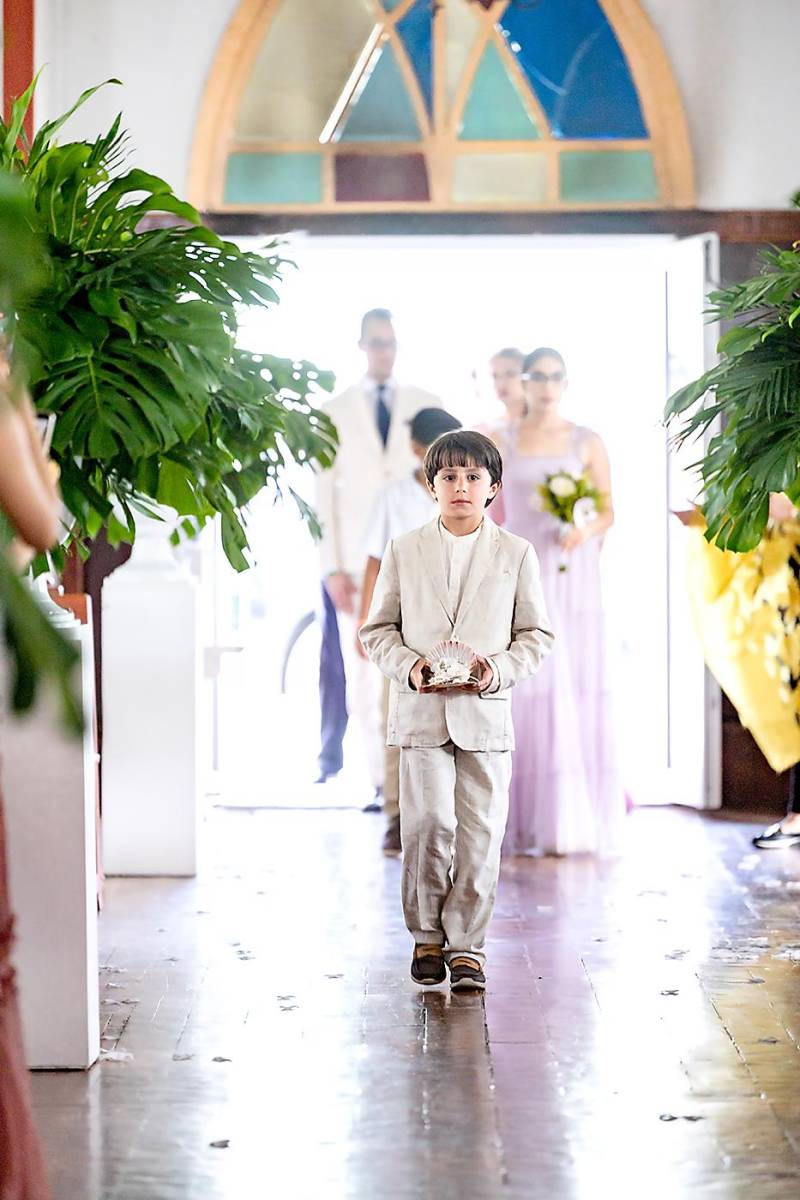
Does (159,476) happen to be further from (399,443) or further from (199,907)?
(399,443)

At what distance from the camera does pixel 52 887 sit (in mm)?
3664

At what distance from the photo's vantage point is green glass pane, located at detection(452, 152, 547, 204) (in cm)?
772

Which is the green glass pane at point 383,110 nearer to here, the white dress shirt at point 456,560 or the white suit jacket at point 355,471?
the white suit jacket at point 355,471

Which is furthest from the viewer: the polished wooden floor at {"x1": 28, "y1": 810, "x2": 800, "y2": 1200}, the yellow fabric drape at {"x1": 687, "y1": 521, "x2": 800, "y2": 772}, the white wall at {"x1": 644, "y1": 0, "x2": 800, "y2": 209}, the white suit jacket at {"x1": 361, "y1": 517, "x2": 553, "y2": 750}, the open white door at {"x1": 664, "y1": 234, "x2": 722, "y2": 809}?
the white wall at {"x1": 644, "y1": 0, "x2": 800, "y2": 209}

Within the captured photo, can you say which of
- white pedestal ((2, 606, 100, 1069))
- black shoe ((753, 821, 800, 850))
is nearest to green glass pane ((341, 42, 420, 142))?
black shoe ((753, 821, 800, 850))

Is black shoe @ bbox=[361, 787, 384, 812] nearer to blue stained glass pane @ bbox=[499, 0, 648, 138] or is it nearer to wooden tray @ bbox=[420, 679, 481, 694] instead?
blue stained glass pane @ bbox=[499, 0, 648, 138]

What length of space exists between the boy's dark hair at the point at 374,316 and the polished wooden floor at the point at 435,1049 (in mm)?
2573

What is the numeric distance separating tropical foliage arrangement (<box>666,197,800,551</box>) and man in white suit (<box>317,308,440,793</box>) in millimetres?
2977

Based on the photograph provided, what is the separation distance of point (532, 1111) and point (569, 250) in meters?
5.05

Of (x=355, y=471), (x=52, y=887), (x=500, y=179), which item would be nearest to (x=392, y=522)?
(x=355, y=471)

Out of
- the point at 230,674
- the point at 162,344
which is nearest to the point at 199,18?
the point at 162,344

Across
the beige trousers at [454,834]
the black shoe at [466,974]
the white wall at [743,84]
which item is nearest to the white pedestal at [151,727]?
the beige trousers at [454,834]

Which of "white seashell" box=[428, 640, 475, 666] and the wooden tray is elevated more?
"white seashell" box=[428, 640, 475, 666]

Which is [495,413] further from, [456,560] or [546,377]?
[456,560]
